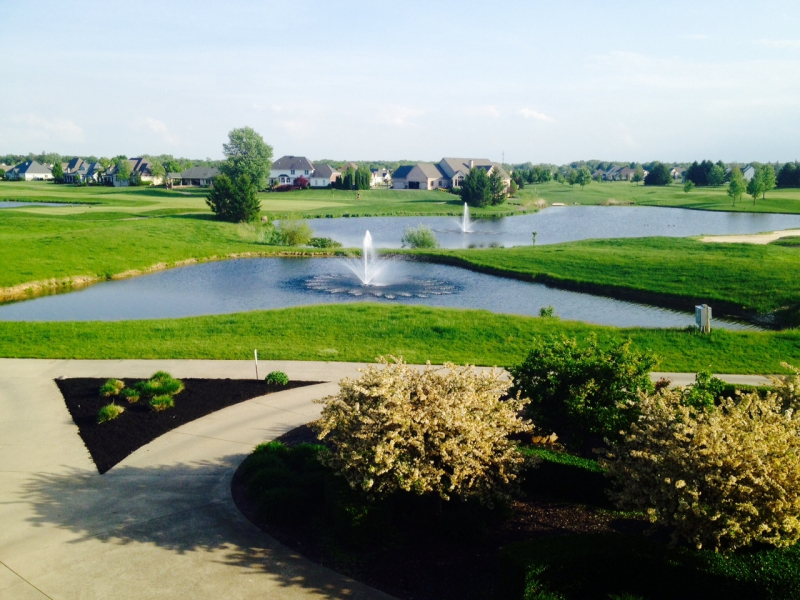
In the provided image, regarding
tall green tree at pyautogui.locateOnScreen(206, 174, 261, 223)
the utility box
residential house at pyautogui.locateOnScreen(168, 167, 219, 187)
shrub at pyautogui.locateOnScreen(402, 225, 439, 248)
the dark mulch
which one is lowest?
the dark mulch

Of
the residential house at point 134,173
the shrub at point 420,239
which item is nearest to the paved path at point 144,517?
the shrub at point 420,239

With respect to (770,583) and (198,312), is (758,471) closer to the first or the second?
(770,583)

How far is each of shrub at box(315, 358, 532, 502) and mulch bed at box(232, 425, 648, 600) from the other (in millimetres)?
717

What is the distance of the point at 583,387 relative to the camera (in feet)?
37.4

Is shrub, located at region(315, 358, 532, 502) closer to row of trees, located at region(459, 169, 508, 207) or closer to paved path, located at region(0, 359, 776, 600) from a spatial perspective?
paved path, located at region(0, 359, 776, 600)

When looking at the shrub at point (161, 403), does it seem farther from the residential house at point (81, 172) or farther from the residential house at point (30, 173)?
the residential house at point (30, 173)

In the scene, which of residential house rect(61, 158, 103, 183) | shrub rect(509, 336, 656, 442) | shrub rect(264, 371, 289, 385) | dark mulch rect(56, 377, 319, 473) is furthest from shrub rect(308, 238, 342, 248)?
residential house rect(61, 158, 103, 183)

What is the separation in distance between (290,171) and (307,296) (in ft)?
359

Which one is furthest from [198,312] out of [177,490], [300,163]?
[300,163]

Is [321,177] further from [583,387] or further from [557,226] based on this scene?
[583,387]

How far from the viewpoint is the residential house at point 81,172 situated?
14764 centimetres

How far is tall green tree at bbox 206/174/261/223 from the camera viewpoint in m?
64.4

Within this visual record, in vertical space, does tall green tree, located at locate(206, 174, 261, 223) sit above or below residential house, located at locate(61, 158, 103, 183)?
below

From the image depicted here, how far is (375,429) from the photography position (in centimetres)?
920
